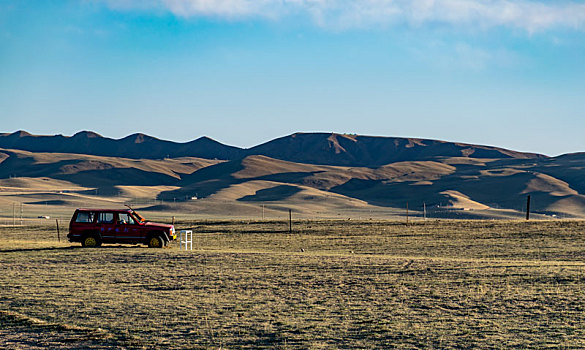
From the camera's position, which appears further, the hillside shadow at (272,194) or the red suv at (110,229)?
the hillside shadow at (272,194)

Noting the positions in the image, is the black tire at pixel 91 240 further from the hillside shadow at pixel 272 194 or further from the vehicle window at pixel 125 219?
the hillside shadow at pixel 272 194

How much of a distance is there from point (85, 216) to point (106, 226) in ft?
3.30

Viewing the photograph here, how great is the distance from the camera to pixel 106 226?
2831cm

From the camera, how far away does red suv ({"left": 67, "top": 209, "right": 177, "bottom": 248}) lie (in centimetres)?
2823

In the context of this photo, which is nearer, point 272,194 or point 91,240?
point 91,240

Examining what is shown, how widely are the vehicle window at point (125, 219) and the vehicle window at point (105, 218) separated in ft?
1.07

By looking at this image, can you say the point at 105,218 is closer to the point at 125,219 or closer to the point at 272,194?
the point at 125,219

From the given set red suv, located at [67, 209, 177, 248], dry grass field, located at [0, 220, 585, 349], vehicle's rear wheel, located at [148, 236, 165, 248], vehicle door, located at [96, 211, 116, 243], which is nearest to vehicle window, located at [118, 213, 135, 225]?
red suv, located at [67, 209, 177, 248]

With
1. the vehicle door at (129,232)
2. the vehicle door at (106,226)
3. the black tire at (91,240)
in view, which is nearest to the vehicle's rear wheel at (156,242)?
the vehicle door at (129,232)

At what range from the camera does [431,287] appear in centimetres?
1605

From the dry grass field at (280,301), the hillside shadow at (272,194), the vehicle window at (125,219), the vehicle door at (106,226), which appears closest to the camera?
the dry grass field at (280,301)

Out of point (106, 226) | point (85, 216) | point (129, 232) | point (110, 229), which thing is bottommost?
point (129, 232)

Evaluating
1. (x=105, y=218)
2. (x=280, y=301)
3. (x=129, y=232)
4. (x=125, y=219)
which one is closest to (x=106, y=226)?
(x=105, y=218)

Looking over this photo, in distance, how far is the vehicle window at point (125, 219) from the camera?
1121 inches
